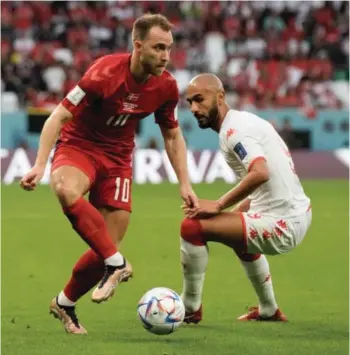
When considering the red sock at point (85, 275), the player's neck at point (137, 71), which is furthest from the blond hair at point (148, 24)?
the red sock at point (85, 275)

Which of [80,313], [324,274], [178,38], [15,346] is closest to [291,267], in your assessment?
[324,274]

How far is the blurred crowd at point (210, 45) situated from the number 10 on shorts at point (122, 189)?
15748 millimetres

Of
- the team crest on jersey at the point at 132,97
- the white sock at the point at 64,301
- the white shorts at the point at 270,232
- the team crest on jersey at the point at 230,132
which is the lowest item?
the white sock at the point at 64,301

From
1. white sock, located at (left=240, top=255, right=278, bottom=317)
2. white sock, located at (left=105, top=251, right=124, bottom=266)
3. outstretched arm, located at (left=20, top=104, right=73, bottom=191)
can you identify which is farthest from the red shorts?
white sock, located at (left=240, top=255, right=278, bottom=317)

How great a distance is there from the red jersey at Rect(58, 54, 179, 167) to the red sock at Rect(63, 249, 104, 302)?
2.31 feet

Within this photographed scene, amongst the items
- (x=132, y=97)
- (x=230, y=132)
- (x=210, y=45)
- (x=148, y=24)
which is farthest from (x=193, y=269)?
(x=210, y=45)

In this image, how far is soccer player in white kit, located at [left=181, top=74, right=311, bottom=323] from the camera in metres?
7.45

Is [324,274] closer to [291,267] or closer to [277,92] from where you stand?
[291,267]

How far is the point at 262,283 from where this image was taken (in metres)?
7.94

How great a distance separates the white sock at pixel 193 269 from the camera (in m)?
7.59

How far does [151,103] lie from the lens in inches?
300

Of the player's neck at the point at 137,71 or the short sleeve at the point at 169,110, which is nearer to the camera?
the player's neck at the point at 137,71

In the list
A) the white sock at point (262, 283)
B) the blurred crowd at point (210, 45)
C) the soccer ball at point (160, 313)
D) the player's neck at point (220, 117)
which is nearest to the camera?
the soccer ball at point (160, 313)

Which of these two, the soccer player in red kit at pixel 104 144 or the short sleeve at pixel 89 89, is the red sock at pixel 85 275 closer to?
the soccer player in red kit at pixel 104 144
